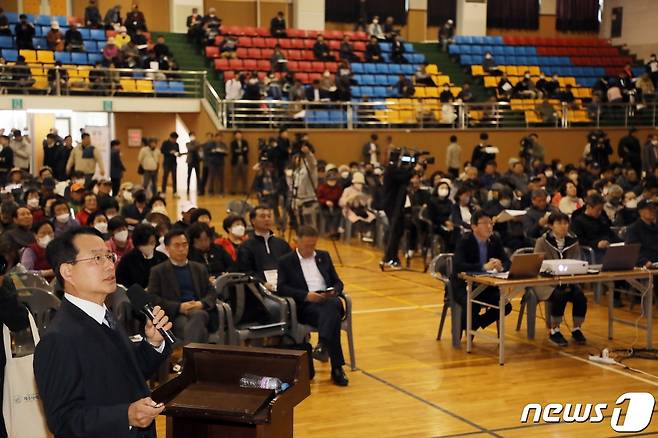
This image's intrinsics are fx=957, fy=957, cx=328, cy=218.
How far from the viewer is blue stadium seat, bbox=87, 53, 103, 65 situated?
23.1 meters

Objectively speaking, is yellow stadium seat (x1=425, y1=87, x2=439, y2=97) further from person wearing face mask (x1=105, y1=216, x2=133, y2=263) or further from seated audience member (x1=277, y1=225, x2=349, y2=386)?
seated audience member (x1=277, y1=225, x2=349, y2=386)

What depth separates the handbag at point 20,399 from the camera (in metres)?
4.70

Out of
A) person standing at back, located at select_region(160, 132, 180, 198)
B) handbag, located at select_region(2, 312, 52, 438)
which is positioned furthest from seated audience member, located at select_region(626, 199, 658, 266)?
person standing at back, located at select_region(160, 132, 180, 198)

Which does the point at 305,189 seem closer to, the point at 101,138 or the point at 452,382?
the point at 101,138

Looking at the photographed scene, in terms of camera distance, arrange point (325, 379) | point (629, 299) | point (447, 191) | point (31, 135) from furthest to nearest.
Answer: point (31, 135) < point (447, 191) < point (629, 299) < point (325, 379)

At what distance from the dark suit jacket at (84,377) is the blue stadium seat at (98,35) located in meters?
22.0

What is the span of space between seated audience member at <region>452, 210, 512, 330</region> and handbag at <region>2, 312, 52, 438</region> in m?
4.60

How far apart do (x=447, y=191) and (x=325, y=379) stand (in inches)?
256

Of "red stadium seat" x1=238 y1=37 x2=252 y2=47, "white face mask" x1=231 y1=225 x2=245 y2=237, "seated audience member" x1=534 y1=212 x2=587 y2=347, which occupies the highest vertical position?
"red stadium seat" x1=238 y1=37 x2=252 y2=47

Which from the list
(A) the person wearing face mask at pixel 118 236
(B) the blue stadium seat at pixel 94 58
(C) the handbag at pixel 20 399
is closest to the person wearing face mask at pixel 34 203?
(A) the person wearing face mask at pixel 118 236

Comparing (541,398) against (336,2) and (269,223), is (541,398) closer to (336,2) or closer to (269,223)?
(269,223)

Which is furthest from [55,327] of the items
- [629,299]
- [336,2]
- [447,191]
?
[336,2]

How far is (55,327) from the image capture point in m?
3.10

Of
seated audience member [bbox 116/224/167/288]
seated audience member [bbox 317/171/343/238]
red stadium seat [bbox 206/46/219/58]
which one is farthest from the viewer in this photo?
red stadium seat [bbox 206/46/219/58]
